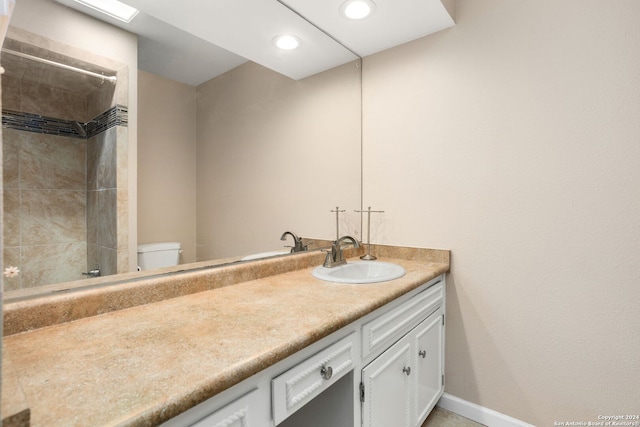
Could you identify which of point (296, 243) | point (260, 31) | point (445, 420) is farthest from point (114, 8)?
point (445, 420)

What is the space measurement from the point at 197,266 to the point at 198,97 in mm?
688

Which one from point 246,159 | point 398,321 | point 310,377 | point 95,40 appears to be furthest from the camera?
point 246,159

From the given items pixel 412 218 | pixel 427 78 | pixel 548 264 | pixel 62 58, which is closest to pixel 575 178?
pixel 548 264

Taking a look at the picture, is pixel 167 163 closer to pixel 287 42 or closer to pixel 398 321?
pixel 287 42

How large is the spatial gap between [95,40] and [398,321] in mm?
1455

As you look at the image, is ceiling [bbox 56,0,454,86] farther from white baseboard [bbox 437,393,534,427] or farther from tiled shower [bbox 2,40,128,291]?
white baseboard [bbox 437,393,534,427]

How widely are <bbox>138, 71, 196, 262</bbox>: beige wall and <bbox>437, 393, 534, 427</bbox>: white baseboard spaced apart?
157cm

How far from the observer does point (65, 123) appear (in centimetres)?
94

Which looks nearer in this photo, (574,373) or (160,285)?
(160,285)

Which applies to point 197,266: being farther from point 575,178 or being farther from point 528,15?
point 528,15

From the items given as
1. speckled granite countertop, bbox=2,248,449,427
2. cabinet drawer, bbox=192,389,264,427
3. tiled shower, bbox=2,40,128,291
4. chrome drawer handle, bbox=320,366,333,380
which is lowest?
chrome drawer handle, bbox=320,366,333,380

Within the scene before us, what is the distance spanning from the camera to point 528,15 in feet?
4.96

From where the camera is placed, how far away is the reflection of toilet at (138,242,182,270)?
112cm

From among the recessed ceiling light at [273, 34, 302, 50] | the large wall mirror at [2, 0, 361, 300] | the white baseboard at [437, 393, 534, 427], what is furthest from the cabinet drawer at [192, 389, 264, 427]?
the recessed ceiling light at [273, 34, 302, 50]
